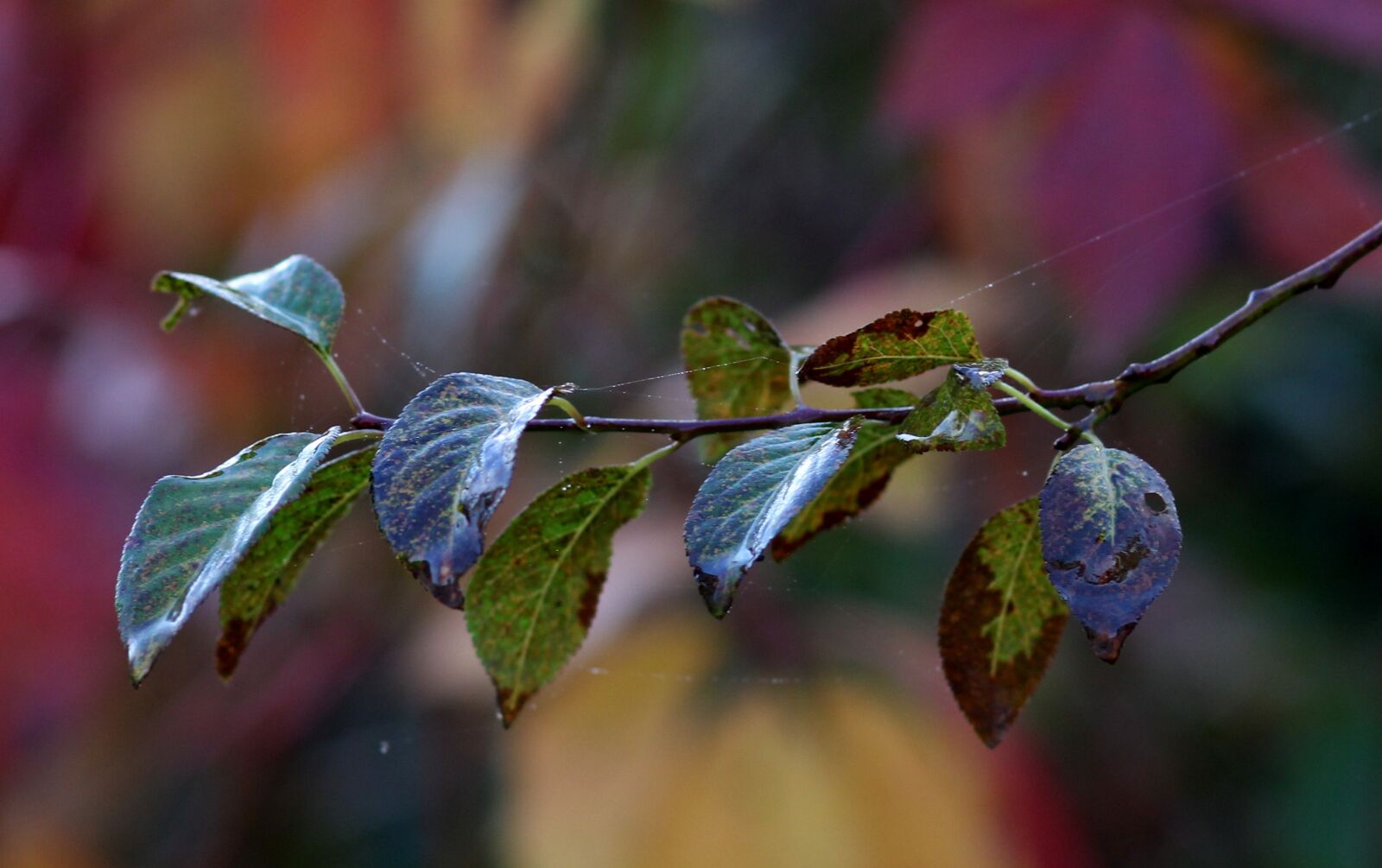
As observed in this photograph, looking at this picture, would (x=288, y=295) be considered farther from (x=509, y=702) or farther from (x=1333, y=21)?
(x=1333, y=21)

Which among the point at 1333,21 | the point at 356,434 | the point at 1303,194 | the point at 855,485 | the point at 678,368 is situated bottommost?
the point at 678,368

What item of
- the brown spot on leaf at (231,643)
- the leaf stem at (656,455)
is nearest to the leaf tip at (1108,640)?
the leaf stem at (656,455)

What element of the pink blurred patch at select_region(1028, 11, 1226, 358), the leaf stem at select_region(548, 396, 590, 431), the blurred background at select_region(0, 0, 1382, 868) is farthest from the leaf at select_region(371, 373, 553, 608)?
the pink blurred patch at select_region(1028, 11, 1226, 358)

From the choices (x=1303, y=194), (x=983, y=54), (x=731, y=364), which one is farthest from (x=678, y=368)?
(x=731, y=364)

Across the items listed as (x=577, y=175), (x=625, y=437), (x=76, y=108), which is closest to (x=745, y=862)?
(x=625, y=437)

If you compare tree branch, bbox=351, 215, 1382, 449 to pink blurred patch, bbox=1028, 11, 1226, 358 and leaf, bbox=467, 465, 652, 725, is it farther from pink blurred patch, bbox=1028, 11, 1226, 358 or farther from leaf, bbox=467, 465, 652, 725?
pink blurred patch, bbox=1028, 11, 1226, 358

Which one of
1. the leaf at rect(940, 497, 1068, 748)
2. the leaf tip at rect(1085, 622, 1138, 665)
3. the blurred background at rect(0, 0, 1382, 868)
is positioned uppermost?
the leaf tip at rect(1085, 622, 1138, 665)
